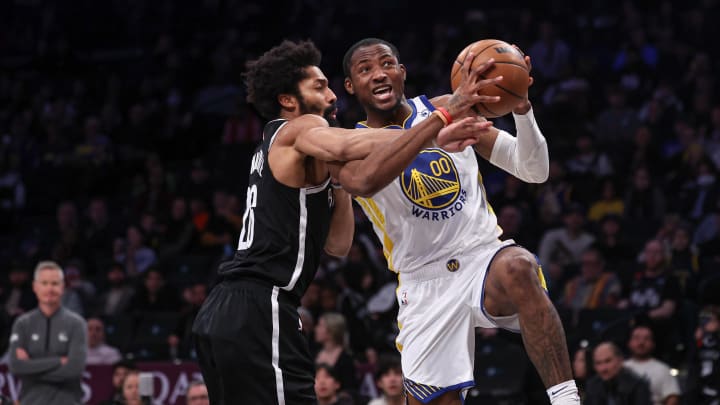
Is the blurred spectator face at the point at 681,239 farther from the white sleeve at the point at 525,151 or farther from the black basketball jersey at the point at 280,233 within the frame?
the black basketball jersey at the point at 280,233

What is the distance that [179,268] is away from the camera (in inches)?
557

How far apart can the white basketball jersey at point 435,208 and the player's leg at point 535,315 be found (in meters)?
0.41

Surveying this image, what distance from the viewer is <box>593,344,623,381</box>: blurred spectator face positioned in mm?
9242

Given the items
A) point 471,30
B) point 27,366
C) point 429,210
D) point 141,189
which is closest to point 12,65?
point 141,189

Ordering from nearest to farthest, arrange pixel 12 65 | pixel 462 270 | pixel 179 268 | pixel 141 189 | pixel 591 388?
pixel 462 270, pixel 591 388, pixel 179 268, pixel 141 189, pixel 12 65

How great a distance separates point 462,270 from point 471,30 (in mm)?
10666

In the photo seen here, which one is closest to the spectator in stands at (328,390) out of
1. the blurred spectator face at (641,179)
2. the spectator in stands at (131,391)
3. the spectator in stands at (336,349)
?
the spectator in stands at (336,349)

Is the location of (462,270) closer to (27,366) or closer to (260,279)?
(260,279)

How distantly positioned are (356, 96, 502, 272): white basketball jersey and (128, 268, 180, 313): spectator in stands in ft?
24.5

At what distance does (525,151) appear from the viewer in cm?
593

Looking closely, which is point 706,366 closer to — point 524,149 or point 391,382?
point 391,382

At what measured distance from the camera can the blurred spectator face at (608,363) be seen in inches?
364

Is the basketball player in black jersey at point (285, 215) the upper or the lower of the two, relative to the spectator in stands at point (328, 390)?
upper

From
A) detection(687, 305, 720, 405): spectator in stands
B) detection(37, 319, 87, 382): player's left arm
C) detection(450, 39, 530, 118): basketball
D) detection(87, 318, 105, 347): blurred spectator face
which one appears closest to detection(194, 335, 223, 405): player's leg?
detection(450, 39, 530, 118): basketball
